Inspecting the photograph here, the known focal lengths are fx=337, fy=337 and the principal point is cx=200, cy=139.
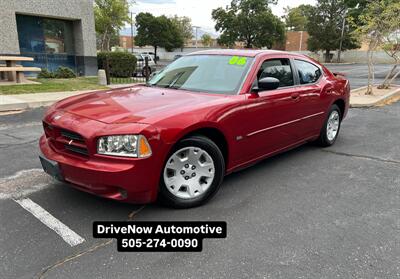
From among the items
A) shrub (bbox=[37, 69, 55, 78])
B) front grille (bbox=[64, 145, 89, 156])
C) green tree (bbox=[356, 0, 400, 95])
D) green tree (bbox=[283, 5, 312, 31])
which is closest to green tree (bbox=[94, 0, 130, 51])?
shrub (bbox=[37, 69, 55, 78])

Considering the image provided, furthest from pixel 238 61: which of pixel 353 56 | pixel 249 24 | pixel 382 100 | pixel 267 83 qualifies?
pixel 353 56

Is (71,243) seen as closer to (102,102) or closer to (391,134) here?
(102,102)

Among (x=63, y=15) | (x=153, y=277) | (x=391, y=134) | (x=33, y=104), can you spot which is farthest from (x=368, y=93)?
(x=63, y=15)

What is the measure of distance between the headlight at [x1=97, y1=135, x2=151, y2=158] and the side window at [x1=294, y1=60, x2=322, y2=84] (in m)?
2.85

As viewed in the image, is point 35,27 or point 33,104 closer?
point 33,104

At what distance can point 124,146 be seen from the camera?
286 centimetres

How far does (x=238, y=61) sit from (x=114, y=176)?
7.22ft

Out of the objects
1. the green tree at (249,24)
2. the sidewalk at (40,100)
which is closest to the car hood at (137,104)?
the sidewalk at (40,100)

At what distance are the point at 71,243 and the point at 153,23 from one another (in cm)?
5695

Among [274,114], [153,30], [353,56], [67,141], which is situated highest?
[153,30]

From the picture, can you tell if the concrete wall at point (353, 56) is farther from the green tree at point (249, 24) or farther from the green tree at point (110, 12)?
the green tree at point (110, 12)

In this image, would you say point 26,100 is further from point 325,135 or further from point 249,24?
point 249,24

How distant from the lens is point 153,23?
55688 millimetres

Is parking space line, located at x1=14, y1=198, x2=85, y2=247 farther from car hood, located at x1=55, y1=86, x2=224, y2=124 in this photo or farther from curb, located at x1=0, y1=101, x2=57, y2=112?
curb, located at x1=0, y1=101, x2=57, y2=112
